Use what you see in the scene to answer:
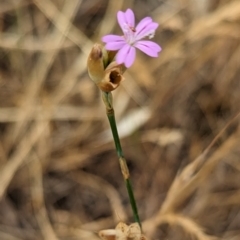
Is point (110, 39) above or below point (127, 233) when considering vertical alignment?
above

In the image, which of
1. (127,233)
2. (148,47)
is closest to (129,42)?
(148,47)

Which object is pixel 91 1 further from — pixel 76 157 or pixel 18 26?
pixel 76 157

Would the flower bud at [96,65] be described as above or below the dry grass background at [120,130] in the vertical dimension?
below

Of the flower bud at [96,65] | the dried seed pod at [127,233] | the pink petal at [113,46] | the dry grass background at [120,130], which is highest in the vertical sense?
the dry grass background at [120,130]

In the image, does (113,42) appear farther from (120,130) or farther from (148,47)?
(120,130)

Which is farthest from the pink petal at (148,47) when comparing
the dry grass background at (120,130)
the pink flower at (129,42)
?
the dry grass background at (120,130)

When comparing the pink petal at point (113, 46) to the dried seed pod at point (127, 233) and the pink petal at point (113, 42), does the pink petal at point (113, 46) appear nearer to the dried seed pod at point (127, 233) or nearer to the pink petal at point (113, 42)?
the pink petal at point (113, 42)

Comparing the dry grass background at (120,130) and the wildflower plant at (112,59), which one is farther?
the dry grass background at (120,130)
